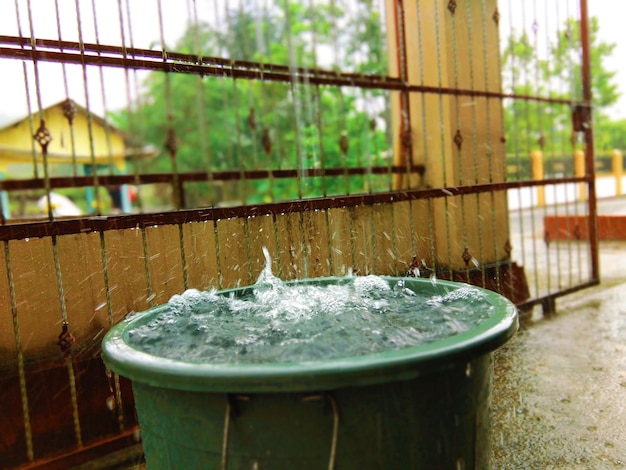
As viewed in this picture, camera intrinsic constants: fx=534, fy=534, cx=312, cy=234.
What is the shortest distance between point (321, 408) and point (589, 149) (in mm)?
5425

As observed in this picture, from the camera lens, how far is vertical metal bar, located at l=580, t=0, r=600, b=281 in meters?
5.41

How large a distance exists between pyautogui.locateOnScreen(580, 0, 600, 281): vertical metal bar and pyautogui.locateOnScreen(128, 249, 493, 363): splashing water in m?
4.12

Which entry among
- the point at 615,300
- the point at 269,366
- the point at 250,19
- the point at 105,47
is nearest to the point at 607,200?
the point at 250,19

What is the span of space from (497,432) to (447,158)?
2.71m

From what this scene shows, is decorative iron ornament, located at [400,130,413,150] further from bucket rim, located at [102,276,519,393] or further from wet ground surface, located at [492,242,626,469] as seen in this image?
bucket rim, located at [102,276,519,393]

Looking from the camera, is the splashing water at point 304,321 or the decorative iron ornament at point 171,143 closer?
the splashing water at point 304,321

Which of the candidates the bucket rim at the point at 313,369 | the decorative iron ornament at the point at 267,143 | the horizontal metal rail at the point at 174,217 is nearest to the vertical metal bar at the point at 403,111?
the horizontal metal rail at the point at 174,217

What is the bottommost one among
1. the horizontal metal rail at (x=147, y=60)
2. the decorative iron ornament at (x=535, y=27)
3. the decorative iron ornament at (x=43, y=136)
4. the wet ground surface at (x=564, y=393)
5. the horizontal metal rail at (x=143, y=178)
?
the wet ground surface at (x=564, y=393)

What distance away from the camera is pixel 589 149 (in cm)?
562

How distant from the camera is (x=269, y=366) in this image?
3.91ft

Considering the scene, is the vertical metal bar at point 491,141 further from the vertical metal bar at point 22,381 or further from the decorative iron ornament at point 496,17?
the vertical metal bar at point 22,381

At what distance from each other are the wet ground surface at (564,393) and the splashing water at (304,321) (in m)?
1.08

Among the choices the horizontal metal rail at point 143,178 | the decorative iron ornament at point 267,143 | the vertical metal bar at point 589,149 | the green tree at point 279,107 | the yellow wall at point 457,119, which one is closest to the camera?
the horizontal metal rail at point 143,178

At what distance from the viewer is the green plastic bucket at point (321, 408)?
46.3 inches
